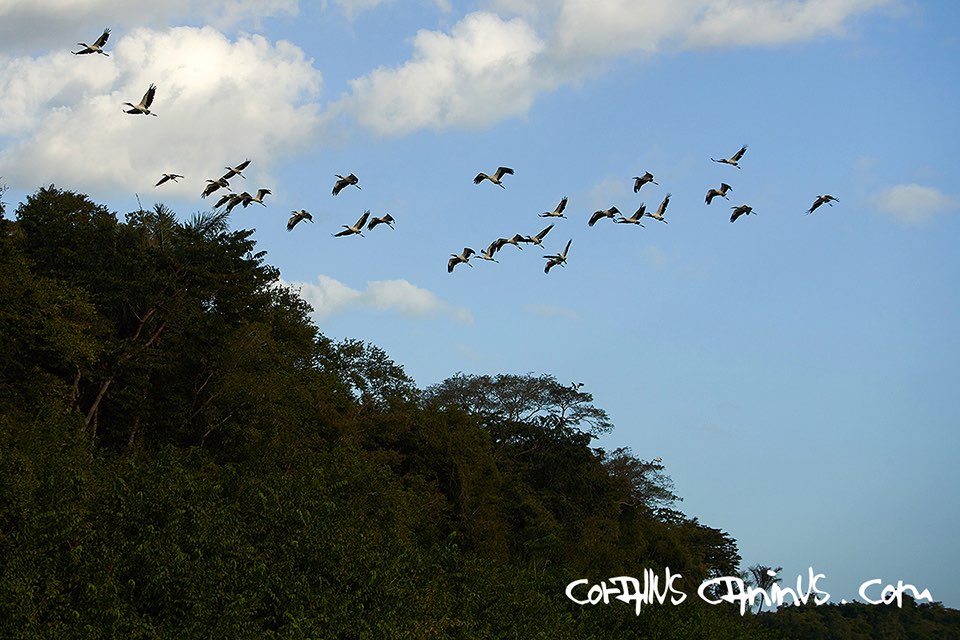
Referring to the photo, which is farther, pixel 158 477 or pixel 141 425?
pixel 141 425

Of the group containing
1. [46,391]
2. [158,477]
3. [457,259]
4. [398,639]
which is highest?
[457,259]

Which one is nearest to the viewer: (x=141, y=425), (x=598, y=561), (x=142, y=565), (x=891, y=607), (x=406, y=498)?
Result: (x=142, y=565)

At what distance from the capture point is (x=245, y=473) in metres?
32.1

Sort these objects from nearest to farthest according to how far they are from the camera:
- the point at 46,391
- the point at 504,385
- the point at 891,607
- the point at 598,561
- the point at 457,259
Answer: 1. the point at 46,391
2. the point at 457,259
3. the point at 598,561
4. the point at 504,385
5. the point at 891,607

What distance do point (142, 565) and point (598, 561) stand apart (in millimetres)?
32051

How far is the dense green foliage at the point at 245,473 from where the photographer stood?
2184 cm

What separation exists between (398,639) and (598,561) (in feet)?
93.2

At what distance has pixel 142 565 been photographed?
21828 mm

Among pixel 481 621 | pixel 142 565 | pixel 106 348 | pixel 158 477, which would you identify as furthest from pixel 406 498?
pixel 142 565

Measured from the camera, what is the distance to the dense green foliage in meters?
21.8

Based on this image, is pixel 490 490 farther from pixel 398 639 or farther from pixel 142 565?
pixel 142 565

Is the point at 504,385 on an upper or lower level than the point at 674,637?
upper

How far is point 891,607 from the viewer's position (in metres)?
115

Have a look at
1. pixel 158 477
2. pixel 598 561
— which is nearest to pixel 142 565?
pixel 158 477
